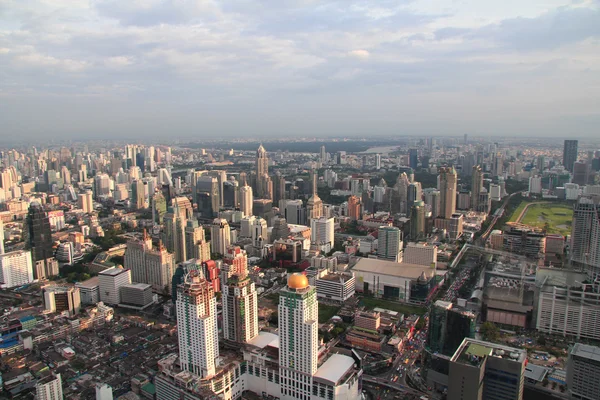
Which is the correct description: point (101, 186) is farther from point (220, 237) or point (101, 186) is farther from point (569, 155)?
point (569, 155)

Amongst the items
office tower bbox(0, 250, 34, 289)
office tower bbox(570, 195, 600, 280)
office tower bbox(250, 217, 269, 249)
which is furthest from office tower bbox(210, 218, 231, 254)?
office tower bbox(570, 195, 600, 280)

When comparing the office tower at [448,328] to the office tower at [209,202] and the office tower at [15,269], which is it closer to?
the office tower at [15,269]

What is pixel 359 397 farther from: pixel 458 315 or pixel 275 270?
pixel 275 270

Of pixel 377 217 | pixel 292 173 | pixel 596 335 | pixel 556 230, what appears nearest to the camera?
pixel 596 335

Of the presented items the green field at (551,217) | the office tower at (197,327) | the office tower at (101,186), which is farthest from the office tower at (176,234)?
the office tower at (101,186)

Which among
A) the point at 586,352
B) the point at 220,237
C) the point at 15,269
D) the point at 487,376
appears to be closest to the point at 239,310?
the point at 487,376

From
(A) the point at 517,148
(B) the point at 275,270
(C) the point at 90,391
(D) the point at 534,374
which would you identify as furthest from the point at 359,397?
(A) the point at 517,148
